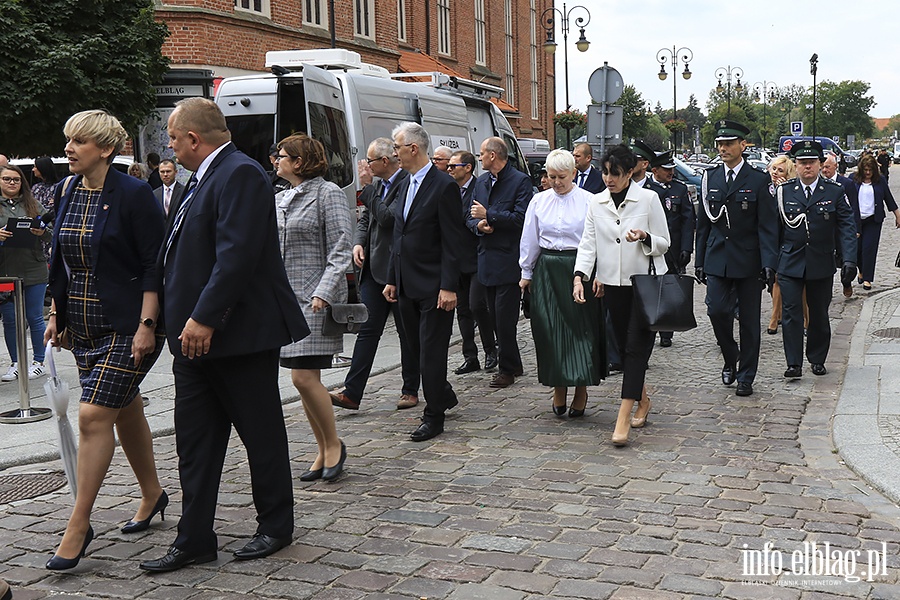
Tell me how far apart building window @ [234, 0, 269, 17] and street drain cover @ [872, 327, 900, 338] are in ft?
48.3

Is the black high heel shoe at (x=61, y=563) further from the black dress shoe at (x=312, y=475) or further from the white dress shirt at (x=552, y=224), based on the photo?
the white dress shirt at (x=552, y=224)

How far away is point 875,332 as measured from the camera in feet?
36.4

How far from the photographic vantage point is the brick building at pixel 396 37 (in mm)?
20266

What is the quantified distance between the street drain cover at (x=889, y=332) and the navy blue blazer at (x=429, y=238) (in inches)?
229

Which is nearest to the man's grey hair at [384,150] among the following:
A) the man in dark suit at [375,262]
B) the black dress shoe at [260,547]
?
the man in dark suit at [375,262]

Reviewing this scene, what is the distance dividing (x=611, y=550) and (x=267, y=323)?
1828mm

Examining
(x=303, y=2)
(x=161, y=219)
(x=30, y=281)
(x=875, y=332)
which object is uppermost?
(x=303, y=2)

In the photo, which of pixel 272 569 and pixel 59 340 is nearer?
pixel 272 569

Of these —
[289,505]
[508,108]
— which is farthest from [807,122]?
[289,505]

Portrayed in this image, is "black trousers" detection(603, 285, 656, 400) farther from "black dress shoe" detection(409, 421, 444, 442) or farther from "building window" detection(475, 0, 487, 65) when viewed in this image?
"building window" detection(475, 0, 487, 65)

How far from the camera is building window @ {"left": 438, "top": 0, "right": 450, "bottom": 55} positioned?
33.7 metres

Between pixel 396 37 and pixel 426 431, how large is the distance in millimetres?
23406

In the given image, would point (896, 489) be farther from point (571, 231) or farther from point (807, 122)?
point (807, 122)

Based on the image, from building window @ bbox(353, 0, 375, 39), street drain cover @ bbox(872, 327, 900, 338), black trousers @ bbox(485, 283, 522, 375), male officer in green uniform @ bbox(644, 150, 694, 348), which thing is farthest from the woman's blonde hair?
building window @ bbox(353, 0, 375, 39)
